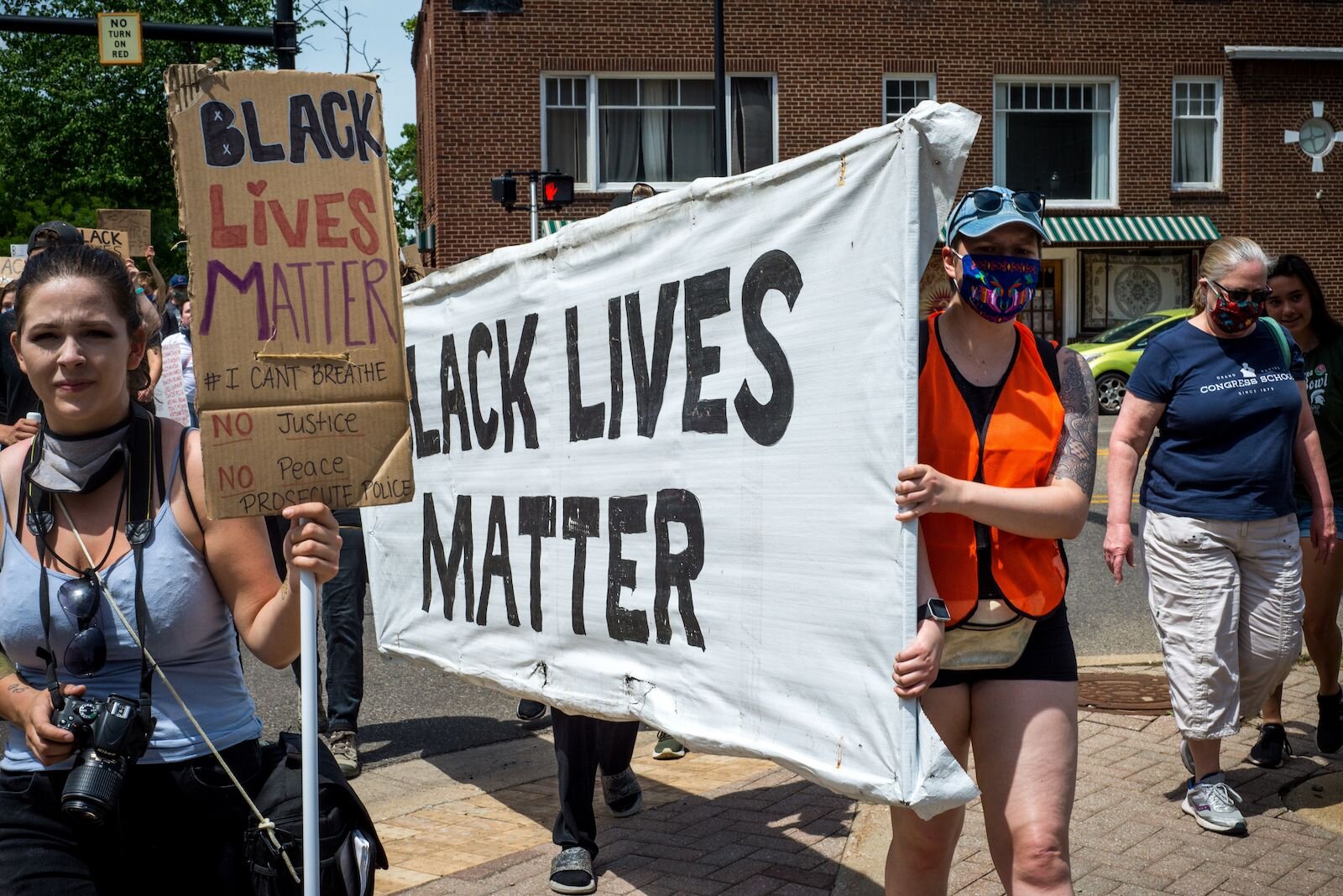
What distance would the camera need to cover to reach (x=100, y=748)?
255cm

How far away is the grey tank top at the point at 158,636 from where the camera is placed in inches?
108

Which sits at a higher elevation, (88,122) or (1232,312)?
(88,122)

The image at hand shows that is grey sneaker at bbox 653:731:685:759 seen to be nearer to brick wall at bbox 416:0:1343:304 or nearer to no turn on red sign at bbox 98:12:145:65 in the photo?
no turn on red sign at bbox 98:12:145:65

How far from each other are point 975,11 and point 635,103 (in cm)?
666

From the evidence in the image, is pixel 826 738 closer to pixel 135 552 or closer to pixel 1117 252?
pixel 135 552

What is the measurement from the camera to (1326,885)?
4.29 m

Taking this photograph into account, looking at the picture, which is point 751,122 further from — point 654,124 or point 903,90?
point 903,90

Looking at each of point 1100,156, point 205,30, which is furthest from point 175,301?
point 1100,156

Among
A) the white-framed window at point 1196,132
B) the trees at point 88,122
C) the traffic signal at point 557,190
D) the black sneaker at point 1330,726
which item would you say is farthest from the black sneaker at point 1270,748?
the trees at point 88,122

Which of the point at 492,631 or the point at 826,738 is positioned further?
the point at 492,631

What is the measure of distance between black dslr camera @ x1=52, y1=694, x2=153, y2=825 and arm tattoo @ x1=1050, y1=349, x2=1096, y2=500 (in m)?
2.06

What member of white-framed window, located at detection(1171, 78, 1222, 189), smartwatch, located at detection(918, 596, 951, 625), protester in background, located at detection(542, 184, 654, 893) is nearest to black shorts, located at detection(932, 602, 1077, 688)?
smartwatch, located at detection(918, 596, 951, 625)

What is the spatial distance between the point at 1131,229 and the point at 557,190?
1374 cm

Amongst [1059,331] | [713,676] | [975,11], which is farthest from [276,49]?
[1059,331]
